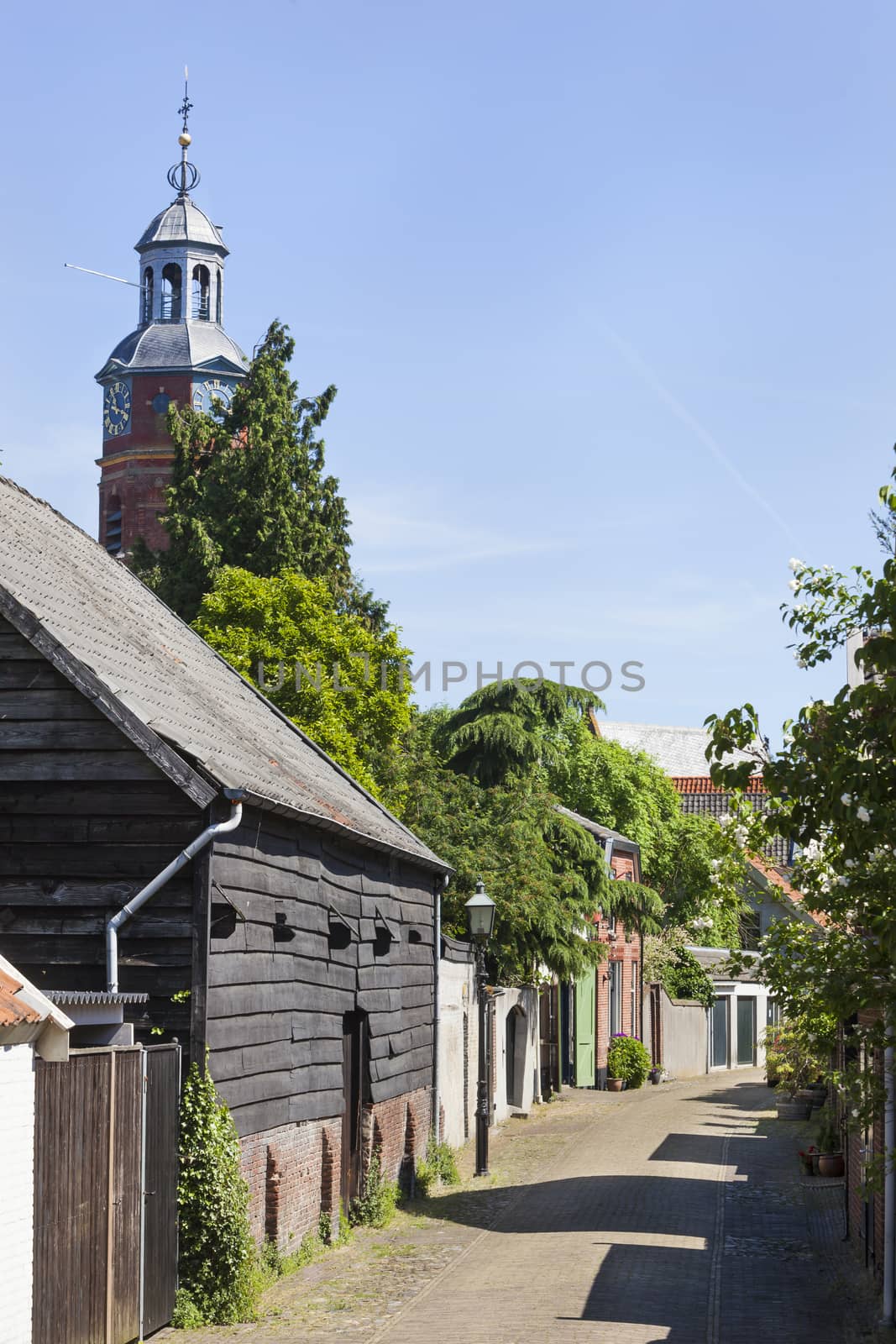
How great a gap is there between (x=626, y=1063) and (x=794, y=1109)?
30.9 feet

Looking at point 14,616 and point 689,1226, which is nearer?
point 14,616

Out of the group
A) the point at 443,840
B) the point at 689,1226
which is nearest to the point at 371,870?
the point at 689,1226

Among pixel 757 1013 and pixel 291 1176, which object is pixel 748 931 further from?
pixel 291 1176

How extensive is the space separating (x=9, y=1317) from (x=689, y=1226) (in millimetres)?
10202

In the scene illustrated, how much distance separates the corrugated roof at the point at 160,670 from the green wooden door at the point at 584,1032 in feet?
56.5

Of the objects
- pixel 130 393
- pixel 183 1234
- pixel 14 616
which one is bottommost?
pixel 183 1234

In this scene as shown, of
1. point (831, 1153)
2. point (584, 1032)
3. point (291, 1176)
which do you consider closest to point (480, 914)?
point (831, 1153)

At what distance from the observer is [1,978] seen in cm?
821

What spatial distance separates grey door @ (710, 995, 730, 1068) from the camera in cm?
4725

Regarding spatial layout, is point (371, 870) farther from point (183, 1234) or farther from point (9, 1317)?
point (9, 1317)

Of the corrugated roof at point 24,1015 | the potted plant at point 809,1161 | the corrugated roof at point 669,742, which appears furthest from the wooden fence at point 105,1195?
the corrugated roof at point 669,742

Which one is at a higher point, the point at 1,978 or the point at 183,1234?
the point at 1,978

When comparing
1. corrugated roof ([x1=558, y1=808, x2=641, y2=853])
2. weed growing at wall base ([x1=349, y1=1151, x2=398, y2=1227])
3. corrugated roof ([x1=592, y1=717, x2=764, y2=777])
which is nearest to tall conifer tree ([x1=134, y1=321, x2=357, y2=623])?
corrugated roof ([x1=558, y1=808, x2=641, y2=853])

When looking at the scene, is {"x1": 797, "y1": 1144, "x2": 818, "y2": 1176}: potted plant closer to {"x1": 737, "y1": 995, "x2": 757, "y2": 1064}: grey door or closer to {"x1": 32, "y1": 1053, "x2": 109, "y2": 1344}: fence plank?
{"x1": 32, "y1": 1053, "x2": 109, "y2": 1344}: fence plank
